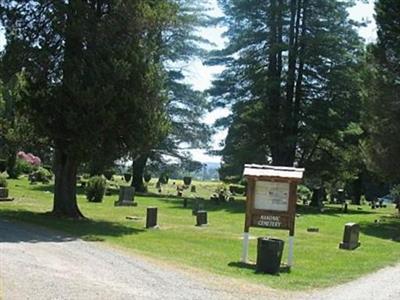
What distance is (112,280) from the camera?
35.0 feet

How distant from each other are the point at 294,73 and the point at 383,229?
16.0 meters

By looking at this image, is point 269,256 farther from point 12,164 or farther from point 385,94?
point 12,164

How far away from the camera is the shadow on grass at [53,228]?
16359mm

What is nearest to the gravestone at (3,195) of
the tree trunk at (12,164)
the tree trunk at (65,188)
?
the tree trunk at (65,188)

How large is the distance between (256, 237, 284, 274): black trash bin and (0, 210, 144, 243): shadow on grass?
5191 millimetres

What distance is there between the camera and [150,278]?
36.9 ft

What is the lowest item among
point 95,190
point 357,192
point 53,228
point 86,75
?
point 53,228

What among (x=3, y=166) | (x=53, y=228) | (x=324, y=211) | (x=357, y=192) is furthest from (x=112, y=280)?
(x=357, y=192)

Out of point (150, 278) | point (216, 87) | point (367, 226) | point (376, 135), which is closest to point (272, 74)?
point (216, 87)

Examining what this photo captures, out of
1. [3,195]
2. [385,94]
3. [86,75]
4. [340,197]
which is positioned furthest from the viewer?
[340,197]

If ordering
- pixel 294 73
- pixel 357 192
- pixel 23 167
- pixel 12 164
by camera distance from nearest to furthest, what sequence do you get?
pixel 294 73, pixel 12 164, pixel 23 167, pixel 357 192

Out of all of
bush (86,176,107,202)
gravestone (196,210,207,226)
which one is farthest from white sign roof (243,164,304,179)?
bush (86,176,107,202)

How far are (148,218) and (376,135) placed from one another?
1556cm

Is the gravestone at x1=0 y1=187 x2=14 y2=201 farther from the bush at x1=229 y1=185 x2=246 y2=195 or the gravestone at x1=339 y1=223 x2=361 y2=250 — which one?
the bush at x1=229 y1=185 x2=246 y2=195
